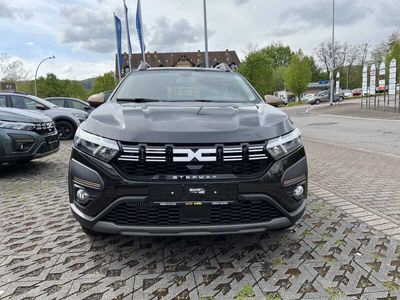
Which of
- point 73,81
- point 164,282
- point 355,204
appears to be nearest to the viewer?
point 164,282

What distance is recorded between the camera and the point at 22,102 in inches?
412

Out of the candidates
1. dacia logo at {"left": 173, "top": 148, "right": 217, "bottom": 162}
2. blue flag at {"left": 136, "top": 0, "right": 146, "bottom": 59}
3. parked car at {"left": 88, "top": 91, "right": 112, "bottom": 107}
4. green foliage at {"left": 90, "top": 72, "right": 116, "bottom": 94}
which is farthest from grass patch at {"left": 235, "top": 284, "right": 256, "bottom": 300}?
green foliage at {"left": 90, "top": 72, "right": 116, "bottom": 94}

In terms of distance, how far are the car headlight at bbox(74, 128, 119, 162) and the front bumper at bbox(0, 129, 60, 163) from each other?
Answer: 12.0ft

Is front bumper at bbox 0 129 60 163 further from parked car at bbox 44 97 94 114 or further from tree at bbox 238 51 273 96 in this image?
tree at bbox 238 51 273 96

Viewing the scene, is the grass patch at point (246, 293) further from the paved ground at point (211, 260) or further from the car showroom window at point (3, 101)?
the car showroom window at point (3, 101)

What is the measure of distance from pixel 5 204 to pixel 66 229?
1.49 meters

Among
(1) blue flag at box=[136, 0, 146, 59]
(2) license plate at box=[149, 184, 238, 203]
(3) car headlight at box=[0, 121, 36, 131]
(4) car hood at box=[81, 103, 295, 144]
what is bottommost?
(2) license plate at box=[149, 184, 238, 203]

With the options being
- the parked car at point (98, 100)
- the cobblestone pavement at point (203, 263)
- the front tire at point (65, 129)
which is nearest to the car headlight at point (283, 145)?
the cobblestone pavement at point (203, 263)

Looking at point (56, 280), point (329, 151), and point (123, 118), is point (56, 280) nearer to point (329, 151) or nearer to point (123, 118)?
point (123, 118)

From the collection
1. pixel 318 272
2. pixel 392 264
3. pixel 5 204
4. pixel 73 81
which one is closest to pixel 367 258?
pixel 392 264

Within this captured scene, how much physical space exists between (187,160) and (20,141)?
4.45 metres

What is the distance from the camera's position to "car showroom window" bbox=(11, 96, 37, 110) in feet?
34.0

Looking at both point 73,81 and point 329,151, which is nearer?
point 329,151

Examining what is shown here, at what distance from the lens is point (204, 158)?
2570 millimetres
